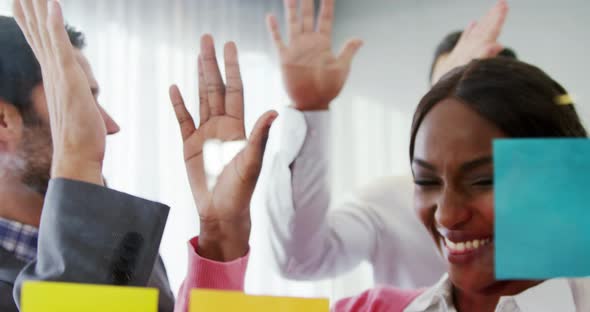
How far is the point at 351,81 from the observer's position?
679 mm

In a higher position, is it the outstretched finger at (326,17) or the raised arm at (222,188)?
the outstretched finger at (326,17)

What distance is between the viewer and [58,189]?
649 millimetres

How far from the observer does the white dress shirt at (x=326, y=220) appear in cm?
67

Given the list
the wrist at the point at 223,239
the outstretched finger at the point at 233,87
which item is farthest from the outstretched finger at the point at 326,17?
the wrist at the point at 223,239

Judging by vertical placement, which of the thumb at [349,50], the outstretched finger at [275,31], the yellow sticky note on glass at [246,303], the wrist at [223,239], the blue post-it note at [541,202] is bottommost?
the yellow sticky note on glass at [246,303]

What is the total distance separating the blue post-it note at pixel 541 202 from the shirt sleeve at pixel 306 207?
16cm

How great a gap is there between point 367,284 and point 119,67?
1.25 feet

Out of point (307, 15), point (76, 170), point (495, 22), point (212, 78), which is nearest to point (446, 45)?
point (495, 22)

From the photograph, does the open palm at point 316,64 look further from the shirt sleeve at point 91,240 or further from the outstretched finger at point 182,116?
the shirt sleeve at point 91,240

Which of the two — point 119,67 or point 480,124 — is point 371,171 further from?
point 119,67

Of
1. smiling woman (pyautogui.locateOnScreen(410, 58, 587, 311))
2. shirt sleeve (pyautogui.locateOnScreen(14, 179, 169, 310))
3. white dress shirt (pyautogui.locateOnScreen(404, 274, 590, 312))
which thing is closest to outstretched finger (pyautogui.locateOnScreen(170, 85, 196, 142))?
shirt sleeve (pyautogui.locateOnScreen(14, 179, 169, 310))

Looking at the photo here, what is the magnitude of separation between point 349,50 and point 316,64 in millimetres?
40

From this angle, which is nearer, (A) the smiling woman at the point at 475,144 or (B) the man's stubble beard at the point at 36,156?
(A) the smiling woman at the point at 475,144

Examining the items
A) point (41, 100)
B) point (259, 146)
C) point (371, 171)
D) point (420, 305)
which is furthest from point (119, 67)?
point (420, 305)
